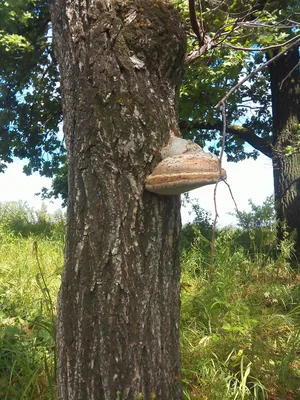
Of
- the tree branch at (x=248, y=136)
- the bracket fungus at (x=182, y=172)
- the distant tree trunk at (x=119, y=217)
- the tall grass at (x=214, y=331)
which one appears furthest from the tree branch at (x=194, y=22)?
the tree branch at (x=248, y=136)

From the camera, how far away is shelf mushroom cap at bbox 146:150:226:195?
180 cm

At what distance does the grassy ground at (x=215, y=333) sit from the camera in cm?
281

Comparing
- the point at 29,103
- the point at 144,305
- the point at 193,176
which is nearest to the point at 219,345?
the point at 144,305

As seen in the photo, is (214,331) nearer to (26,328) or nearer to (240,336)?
(240,336)

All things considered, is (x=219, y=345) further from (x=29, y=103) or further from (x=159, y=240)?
(x=29, y=103)

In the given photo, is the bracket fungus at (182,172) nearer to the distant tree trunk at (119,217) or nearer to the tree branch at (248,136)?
the distant tree trunk at (119,217)

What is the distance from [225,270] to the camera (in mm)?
5129

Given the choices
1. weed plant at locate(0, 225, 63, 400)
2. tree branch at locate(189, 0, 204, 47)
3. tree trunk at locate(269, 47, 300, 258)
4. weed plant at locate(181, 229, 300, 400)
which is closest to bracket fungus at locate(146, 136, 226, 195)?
weed plant at locate(181, 229, 300, 400)

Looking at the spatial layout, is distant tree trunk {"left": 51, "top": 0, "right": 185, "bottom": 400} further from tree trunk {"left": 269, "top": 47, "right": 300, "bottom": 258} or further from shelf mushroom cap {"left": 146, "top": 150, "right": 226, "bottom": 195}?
tree trunk {"left": 269, "top": 47, "right": 300, "bottom": 258}

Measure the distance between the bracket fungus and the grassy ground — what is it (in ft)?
4.18

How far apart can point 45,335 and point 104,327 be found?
170cm

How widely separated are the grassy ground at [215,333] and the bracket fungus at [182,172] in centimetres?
127

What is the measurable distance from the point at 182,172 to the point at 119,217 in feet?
1.23

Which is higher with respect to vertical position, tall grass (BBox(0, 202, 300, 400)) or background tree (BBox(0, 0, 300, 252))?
background tree (BBox(0, 0, 300, 252))
